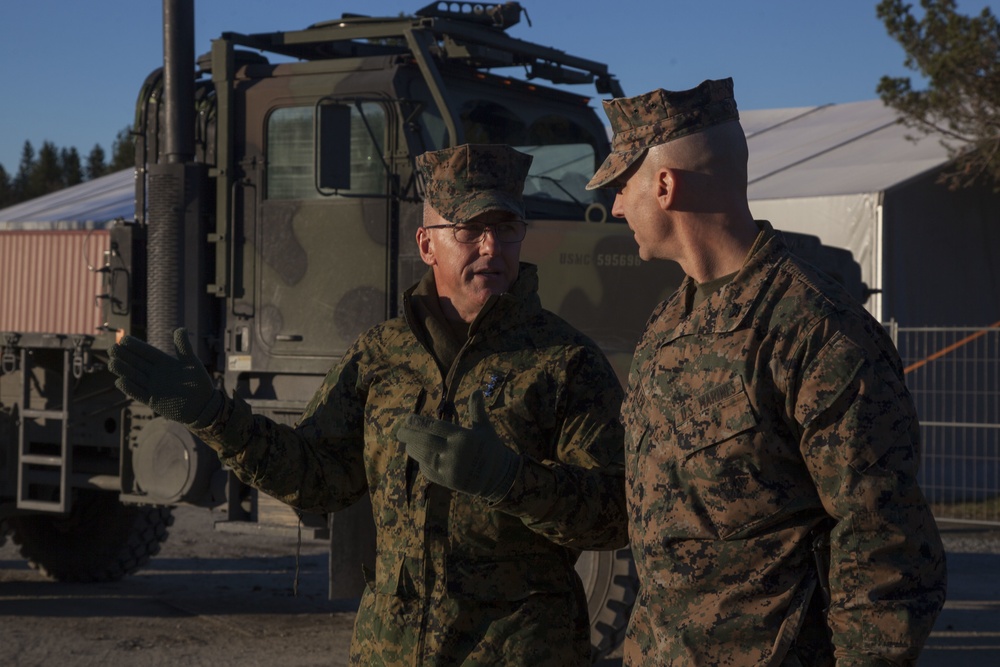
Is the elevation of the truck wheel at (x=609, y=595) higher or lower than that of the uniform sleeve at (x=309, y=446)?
lower

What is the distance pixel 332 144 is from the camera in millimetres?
6023

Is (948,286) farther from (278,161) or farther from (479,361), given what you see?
Result: (479,361)

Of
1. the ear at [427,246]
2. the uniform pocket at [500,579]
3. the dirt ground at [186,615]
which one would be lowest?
the dirt ground at [186,615]

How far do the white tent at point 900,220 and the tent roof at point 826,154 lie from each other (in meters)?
0.03

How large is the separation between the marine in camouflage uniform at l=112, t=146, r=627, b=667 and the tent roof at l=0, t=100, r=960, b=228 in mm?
10719

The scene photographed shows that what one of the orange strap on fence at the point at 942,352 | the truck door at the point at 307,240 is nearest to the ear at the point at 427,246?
the truck door at the point at 307,240

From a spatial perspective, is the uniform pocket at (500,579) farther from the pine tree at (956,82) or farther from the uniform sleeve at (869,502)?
the pine tree at (956,82)

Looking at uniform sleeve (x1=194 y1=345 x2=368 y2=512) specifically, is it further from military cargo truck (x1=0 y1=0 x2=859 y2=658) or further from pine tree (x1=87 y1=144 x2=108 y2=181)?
pine tree (x1=87 y1=144 x2=108 y2=181)

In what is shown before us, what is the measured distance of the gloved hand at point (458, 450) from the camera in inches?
93.8

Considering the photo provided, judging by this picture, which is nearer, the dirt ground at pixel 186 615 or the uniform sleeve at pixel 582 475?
the uniform sleeve at pixel 582 475

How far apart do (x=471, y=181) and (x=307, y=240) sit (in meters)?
3.46

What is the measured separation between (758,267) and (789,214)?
12.2 metres

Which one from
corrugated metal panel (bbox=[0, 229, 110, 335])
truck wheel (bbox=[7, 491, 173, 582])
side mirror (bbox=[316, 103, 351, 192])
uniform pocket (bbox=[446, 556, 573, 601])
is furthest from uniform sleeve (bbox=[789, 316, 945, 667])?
corrugated metal panel (bbox=[0, 229, 110, 335])

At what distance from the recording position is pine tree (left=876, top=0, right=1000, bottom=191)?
13820mm
